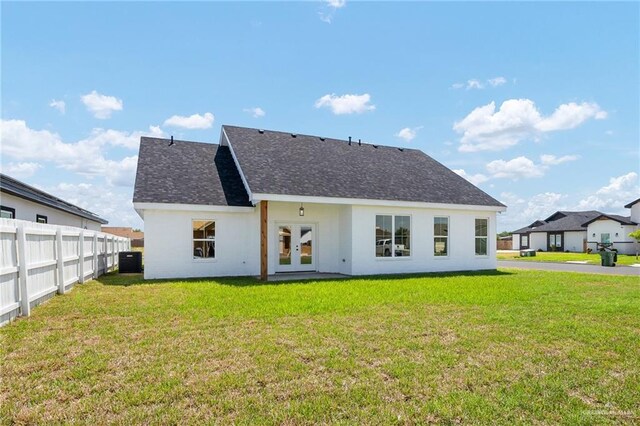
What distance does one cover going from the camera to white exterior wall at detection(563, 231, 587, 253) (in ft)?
137

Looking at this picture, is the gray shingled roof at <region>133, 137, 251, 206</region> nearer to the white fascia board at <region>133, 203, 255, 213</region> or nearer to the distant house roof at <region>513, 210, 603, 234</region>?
the white fascia board at <region>133, 203, 255, 213</region>

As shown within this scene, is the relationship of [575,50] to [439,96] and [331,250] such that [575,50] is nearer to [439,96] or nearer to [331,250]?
[439,96]

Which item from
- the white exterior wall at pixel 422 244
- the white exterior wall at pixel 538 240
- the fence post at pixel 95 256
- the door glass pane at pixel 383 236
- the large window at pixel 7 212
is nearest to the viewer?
the large window at pixel 7 212

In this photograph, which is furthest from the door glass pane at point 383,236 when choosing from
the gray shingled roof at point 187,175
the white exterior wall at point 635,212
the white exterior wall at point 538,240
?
the white exterior wall at point 538,240

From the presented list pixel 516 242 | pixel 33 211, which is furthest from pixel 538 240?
pixel 33 211

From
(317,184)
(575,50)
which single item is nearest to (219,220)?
(317,184)

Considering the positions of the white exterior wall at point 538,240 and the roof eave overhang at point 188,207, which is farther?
the white exterior wall at point 538,240

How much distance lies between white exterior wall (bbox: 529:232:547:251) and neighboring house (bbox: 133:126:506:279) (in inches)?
1375

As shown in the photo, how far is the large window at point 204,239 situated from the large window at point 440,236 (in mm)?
9325

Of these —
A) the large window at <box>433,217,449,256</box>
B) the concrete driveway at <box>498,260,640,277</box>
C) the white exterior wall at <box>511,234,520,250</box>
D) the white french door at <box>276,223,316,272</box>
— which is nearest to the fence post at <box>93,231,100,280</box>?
the white french door at <box>276,223,316,272</box>

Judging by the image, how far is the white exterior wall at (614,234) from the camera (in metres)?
36.3

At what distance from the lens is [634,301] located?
30.5 ft

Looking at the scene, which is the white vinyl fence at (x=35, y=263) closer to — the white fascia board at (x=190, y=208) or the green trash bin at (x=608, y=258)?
the white fascia board at (x=190, y=208)

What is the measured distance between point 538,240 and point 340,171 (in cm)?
4108
